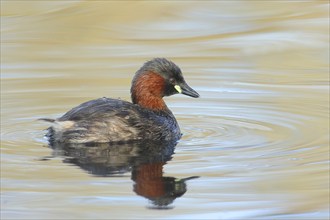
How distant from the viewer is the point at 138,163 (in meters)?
7.83

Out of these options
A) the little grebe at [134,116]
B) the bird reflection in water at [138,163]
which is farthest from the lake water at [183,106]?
the little grebe at [134,116]

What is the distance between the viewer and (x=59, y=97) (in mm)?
10383

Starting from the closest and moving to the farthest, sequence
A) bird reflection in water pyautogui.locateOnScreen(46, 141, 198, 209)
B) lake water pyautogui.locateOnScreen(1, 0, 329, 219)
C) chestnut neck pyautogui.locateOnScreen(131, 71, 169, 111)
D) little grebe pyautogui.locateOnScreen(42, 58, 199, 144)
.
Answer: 1. lake water pyautogui.locateOnScreen(1, 0, 329, 219)
2. bird reflection in water pyautogui.locateOnScreen(46, 141, 198, 209)
3. little grebe pyautogui.locateOnScreen(42, 58, 199, 144)
4. chestnut neck pyautogui.locateOnScreen(131, 71, 169, 111)

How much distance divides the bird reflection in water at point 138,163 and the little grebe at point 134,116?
0.10m

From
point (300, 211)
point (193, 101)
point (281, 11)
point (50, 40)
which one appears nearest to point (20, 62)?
point (50, 40)

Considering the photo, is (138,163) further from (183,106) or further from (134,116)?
(183,106)

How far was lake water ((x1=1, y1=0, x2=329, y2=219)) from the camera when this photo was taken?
6.77 metres

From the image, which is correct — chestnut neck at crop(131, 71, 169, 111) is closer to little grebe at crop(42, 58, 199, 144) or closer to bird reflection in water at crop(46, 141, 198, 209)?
little grebe at crop(42, 58, 199, 144)

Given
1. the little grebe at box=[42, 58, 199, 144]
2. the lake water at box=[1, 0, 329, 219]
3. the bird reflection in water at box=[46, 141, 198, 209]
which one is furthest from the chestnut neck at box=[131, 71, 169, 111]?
the bird reflection in water at box=[46, 141, 198, 209]

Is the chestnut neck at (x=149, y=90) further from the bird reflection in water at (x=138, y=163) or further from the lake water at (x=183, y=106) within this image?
the bird reflection in water at (x=138, y=163)

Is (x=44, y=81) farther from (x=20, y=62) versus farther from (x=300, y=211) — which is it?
(x=300, y=211)

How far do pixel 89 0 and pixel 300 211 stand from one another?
8025mm

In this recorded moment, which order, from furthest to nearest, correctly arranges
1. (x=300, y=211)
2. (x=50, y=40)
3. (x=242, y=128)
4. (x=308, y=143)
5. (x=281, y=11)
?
(x=281, y=11)
(x=50, y=40)
(x=242, y=128)
(x=308, y=143)
(x=300, y=211)

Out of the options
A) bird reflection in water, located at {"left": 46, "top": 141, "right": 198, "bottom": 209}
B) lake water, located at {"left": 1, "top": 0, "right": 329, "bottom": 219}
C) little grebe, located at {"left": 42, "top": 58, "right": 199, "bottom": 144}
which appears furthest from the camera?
little grebe, located at {"left": 42, "top": 58, "right": 199, "bottom": 144}
